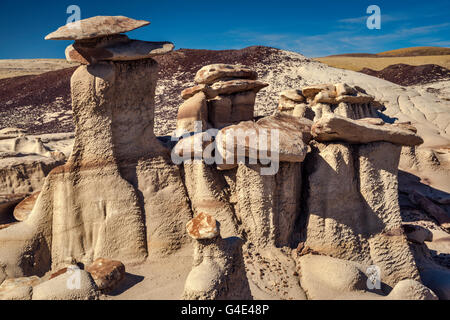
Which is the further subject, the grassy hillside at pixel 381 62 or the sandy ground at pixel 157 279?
the grassy hillside at pixel 381 62

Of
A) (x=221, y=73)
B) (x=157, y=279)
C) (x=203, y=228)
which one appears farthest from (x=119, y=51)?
(x=157, y=279)

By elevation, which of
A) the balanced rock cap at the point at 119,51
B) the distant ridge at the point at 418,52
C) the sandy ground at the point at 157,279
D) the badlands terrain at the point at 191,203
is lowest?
the sandy ground at the point at 157,279

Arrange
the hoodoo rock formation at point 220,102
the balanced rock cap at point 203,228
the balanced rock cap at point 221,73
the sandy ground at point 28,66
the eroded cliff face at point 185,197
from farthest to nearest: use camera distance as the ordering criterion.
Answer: the sandy ground at point 28,66, the balanced rock cap at point 221,73, the hoodoo rock formation at point 220,102, the eroded cliff face at point 185,197, the balanced rock cap at point 203,228

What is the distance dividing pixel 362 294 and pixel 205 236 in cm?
212

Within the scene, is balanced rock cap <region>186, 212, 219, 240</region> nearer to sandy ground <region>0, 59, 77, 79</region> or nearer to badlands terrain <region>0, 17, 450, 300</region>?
badlands terrain <region>0, 17, 450, 300</region>

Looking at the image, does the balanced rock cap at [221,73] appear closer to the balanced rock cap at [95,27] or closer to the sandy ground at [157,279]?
the balanced rock cap at [95,27]

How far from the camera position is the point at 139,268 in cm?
515

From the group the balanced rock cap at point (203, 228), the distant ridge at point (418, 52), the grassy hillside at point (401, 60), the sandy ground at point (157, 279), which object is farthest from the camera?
the distant ridge at point (418, 52)

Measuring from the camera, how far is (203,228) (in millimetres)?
3898

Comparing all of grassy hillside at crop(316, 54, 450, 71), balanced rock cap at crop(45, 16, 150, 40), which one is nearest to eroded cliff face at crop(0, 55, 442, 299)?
balanced rock cap at crop(45, 16, 150, 40)

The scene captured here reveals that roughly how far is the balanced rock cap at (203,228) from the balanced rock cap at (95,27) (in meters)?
2.41

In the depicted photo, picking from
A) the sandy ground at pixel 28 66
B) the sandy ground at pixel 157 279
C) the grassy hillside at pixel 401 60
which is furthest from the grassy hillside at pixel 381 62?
the sandy ground at pixel 157 279

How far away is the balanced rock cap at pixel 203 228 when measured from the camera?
386 centimetres
